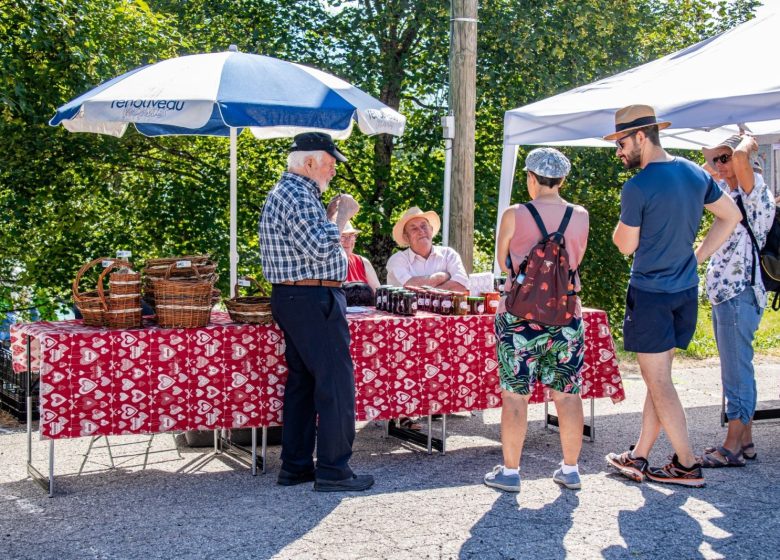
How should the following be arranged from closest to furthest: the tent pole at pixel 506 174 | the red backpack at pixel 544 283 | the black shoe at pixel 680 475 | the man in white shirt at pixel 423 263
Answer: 1. the red backpack at pixel 544 283
2. the black shoe at pixel 680 475
3. the man in white shirt at pixel 423 263
4. the tent pole at pixel 506 174

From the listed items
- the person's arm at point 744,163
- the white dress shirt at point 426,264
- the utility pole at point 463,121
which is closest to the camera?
the person's arm at point 744,163

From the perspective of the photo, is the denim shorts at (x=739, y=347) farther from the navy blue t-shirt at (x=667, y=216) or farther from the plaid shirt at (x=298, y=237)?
the plaid shirt at (x=298, y=237)

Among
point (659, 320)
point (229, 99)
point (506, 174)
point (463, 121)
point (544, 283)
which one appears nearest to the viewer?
point (544, 283)

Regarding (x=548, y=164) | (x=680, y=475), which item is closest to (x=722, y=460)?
(x=680, y=475)

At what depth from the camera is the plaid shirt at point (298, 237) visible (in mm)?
4621

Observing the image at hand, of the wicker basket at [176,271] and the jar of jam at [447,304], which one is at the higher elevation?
the wicker basket at [176,271]

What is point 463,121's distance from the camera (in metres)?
7.35

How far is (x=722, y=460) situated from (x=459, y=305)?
1761 millimetres

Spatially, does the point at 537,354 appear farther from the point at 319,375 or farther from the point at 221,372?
the point at 221,372

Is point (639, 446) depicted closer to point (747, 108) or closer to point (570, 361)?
point (570, 361)

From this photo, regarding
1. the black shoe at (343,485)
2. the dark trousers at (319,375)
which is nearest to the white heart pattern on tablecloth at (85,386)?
the dark trousers at (319,375)

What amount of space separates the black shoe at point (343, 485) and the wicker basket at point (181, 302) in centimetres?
106

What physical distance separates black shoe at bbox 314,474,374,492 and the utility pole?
114 inches

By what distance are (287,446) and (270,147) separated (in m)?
5.75
